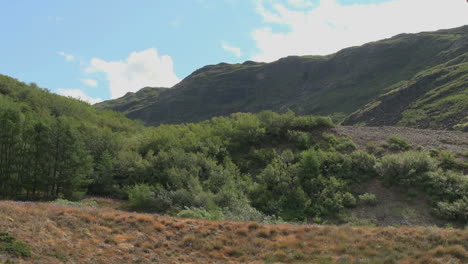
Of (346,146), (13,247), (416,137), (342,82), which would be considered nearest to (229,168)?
(346,146)

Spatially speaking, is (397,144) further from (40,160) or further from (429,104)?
(429,104)

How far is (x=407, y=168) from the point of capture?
22.9 meters

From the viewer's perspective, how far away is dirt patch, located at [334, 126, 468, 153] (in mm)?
26531

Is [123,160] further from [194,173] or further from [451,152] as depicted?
[451,152]

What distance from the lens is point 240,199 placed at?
22.2 meters

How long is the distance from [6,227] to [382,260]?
1214 cm

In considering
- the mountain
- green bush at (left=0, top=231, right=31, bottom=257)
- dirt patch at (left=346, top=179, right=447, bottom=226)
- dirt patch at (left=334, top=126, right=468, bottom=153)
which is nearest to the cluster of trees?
dirt patch at (left=346, top=179, right=447, bottom=226)

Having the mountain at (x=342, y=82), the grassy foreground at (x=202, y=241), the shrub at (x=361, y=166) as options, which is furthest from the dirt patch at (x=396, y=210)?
the mountain at (x=342, y=82)

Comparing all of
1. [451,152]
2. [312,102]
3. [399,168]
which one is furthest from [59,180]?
[312,102]

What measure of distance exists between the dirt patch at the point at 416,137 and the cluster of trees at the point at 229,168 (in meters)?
1.37

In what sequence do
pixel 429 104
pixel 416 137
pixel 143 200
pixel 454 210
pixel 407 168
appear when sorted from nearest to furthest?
pixel 454 210 → pixel 143 200 → pixel 407 168 → pixel 416 137 → pixel 429 104

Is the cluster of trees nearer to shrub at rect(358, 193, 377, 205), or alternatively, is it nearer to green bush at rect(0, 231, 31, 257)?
shrub at rect(358, 193, 377, 205)

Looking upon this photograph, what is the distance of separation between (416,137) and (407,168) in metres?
6.61

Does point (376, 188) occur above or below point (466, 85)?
below
